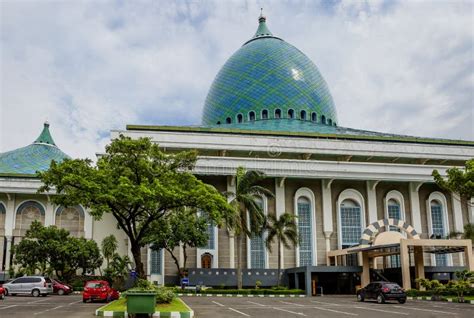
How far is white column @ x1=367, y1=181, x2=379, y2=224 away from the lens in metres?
42.9

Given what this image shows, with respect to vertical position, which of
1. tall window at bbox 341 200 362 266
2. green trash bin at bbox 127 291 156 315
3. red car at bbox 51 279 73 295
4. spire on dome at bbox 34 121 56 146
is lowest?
red car at bbox 51 279 73 295

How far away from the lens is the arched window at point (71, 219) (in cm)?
4519

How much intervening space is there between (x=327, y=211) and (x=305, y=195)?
223 cm

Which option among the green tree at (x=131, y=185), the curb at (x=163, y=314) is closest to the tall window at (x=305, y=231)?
the green tree at (x=131, y=185)

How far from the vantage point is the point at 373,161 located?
47375mm

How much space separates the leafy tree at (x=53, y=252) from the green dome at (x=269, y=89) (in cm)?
2082

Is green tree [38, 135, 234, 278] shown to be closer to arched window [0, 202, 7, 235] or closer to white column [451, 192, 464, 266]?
arched window [0, 202, 7, 235]

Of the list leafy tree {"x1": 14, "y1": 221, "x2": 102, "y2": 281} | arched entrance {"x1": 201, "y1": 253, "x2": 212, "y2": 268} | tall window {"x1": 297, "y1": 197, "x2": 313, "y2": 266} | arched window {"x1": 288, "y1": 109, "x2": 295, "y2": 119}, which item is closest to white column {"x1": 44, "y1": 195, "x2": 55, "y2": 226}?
leafy tree {"x1": 14, "y1": 221, "x2": 102, "y2": 281}

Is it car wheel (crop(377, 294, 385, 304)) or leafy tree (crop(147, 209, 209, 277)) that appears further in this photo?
leafy tree (crop(147, 209, 209, 277))

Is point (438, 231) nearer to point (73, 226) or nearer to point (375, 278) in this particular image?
point (375, 278)

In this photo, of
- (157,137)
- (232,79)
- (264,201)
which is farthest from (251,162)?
(232,79)

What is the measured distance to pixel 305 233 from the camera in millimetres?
41719

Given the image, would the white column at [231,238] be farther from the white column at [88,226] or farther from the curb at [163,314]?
the curb at [163,314]

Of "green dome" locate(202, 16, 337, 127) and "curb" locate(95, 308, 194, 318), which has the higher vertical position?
"green dome" locate(202, 16, 337, 127)
